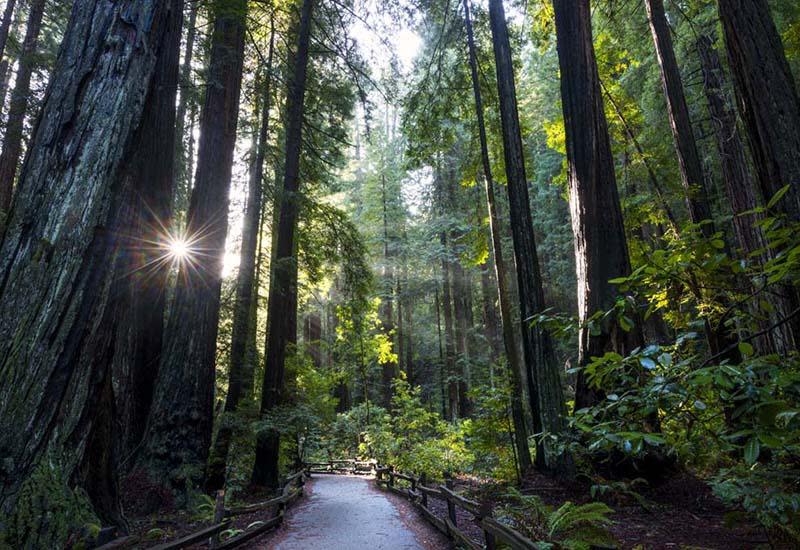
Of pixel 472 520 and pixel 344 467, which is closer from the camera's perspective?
pixel 472 520

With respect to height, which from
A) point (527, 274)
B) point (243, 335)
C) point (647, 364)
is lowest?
point (647, 364)

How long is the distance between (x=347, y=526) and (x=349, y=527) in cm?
11

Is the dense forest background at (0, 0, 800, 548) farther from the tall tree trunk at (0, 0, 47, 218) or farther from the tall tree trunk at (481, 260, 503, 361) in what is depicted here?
the tall tree trunk at (481, 260, 503, 361)

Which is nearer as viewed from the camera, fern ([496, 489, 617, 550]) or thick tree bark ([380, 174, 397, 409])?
fern ([496, 489, 617, 550])

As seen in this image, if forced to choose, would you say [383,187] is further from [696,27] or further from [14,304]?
[14,304]

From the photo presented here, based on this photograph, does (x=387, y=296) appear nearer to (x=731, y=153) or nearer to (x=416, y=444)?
(x=416, y=444)

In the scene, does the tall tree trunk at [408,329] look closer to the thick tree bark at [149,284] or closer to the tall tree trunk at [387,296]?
the tall tree trunk at [387,296]

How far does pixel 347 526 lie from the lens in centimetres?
837

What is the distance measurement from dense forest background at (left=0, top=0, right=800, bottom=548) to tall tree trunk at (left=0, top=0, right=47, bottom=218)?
0.24ft

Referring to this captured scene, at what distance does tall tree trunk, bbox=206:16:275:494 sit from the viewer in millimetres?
9281

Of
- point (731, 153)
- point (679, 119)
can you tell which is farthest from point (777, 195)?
point (731, 153)

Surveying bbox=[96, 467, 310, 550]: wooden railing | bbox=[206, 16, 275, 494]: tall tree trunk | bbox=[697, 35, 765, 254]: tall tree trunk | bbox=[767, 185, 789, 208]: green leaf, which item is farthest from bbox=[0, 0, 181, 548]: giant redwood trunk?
bbox=[697, 35, 765, 254]: tall tree trunk

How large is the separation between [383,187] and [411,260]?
5.36m

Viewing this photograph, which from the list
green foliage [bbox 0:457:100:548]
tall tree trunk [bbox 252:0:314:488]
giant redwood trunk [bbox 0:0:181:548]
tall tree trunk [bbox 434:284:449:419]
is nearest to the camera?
green foliage [bbox 0:457:100:548]
